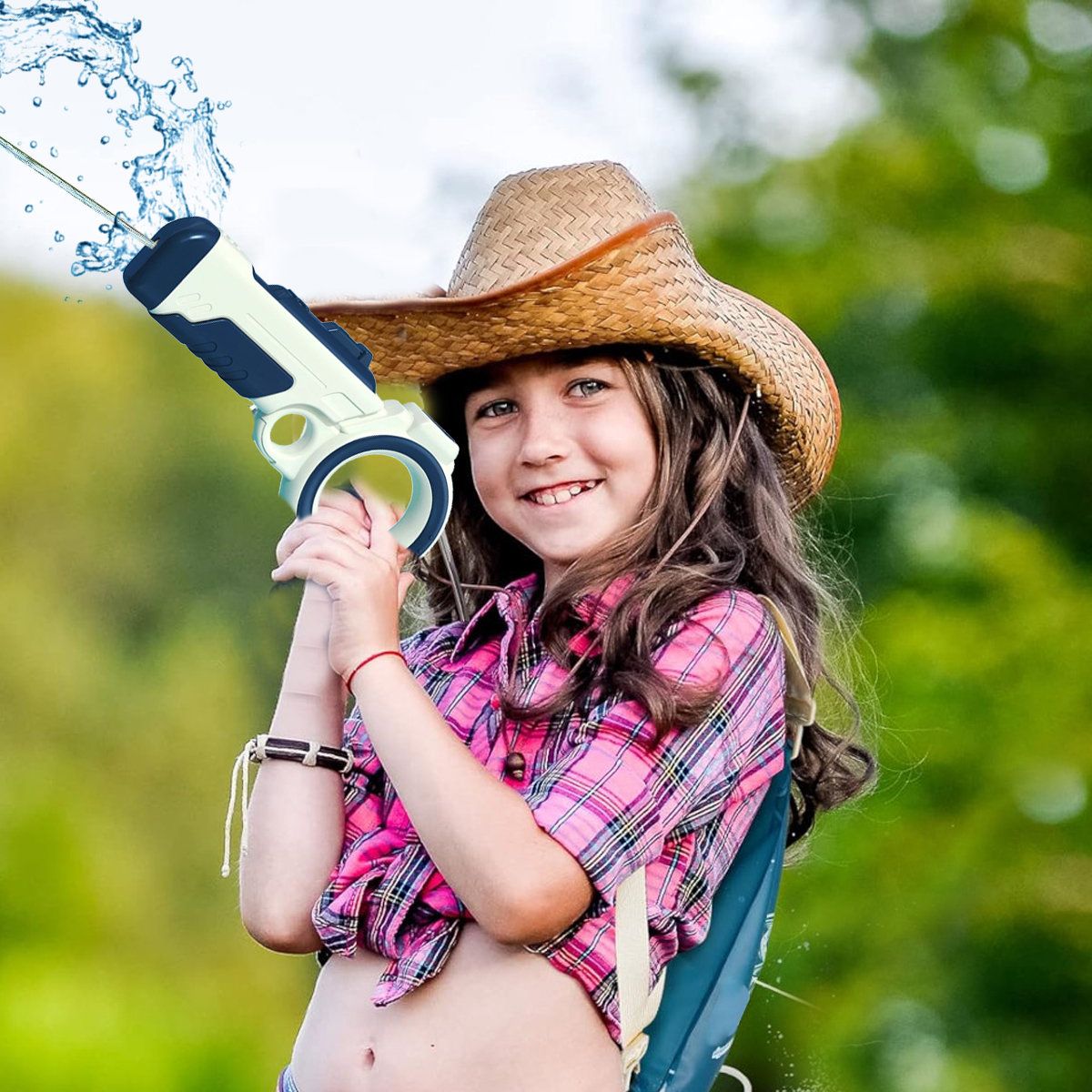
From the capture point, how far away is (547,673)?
56.3 inches

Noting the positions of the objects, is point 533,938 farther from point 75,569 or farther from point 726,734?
point 75,569

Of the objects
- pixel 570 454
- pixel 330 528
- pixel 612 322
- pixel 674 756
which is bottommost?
pixel 674 756

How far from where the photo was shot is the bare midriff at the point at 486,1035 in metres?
1.31

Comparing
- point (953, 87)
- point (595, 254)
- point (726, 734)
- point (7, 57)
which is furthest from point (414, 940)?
point (953, 87)

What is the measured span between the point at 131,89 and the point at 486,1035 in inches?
30.8

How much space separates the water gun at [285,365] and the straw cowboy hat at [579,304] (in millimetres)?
177

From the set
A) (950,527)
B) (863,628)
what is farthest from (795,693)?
(950,527)

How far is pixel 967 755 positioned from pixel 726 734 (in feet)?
9.61

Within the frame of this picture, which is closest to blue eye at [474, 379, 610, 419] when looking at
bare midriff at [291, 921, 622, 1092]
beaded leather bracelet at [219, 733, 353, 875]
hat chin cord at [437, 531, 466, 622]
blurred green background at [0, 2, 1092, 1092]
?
Answer: hat chin cord at [437, 531, 466, 622]

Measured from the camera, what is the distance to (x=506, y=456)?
1.51 meters

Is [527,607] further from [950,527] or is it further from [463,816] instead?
[950,527]

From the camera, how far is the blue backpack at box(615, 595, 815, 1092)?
133cm

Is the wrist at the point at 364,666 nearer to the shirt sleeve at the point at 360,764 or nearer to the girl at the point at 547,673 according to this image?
the girl at the point at 547,673

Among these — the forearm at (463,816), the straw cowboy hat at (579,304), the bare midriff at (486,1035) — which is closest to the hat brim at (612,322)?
the straw cowboy hat at (579,304)
